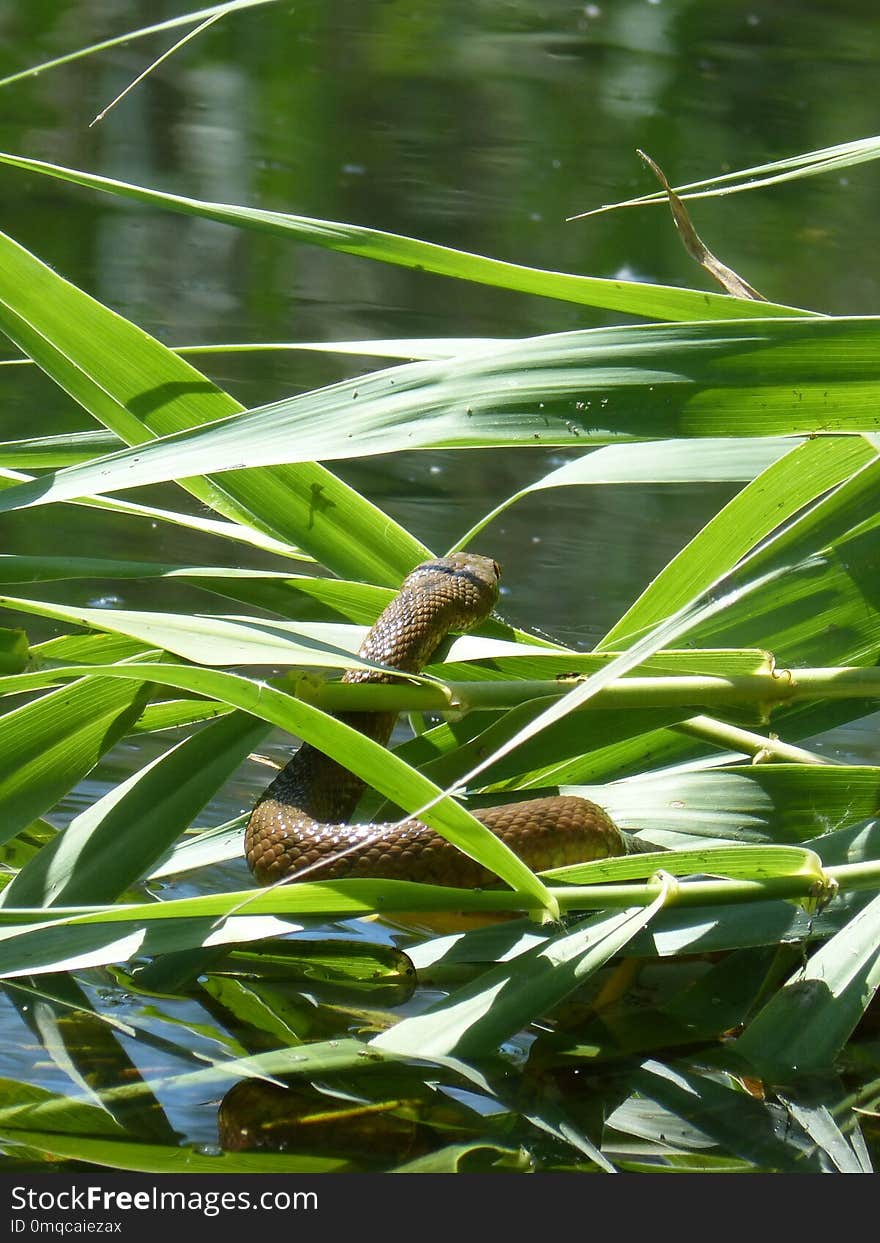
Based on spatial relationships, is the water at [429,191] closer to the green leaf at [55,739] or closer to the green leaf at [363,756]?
the green leaf at [55,739]

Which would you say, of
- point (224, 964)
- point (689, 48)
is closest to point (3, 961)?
point (224, 964)

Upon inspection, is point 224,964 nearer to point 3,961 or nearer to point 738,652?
point 3,961

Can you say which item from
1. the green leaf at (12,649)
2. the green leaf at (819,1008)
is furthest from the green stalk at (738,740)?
the green leaf at (12,649)

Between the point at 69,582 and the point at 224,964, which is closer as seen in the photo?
the point at 224,964

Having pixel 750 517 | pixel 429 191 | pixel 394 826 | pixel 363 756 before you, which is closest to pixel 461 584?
pixel 750 517

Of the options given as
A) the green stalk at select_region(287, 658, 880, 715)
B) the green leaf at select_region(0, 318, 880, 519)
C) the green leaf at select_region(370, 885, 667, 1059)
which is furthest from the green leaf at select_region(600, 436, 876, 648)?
the green leaf at select_region(370, 885, 667, 1059)

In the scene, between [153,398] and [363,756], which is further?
[153,398]

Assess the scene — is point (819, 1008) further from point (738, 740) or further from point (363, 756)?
point (363, 756)

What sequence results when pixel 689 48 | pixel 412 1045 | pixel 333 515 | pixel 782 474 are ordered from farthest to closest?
pixel 689 48 → pixel 333 515 → pixel 782 474 → pixel 412 1045
